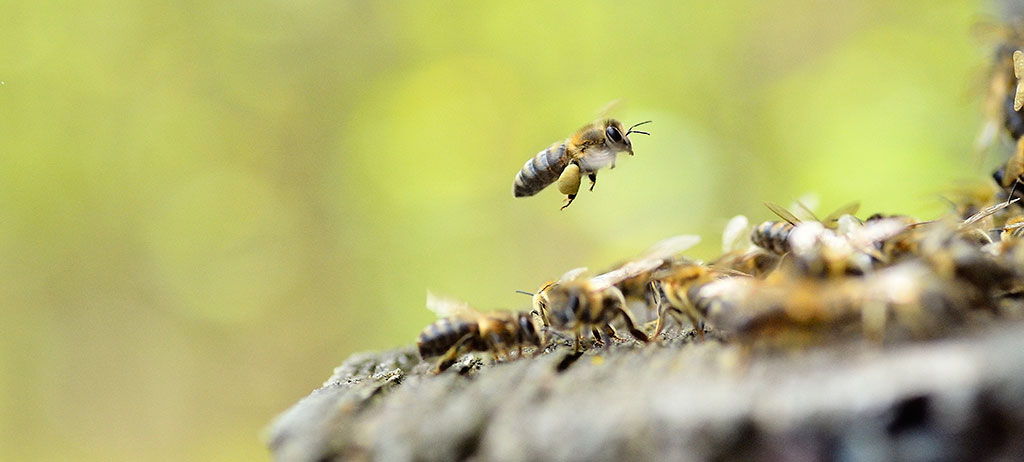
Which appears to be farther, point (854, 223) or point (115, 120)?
point (115, 120)

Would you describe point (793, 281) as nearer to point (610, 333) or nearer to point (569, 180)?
point (610, 333)

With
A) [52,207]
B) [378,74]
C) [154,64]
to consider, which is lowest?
[52,207]

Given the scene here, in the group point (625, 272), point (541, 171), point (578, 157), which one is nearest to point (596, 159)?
point (578, 157)

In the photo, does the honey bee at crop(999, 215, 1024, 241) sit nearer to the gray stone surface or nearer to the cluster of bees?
the cluster of bees

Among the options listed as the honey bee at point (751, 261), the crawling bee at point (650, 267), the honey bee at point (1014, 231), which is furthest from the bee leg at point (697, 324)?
the honey bee at point (1014, 231)

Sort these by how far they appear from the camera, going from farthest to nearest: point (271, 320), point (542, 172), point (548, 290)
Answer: point (271, 320)
point (542, 172)
point (548, 290)

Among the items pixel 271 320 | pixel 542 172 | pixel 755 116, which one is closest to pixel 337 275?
pixel 271 320

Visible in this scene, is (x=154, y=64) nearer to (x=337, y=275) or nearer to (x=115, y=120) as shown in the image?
(x=115, y=120)

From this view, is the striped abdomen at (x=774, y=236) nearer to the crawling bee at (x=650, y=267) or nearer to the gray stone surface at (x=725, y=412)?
the crawling bee at (x=650, y=267)
